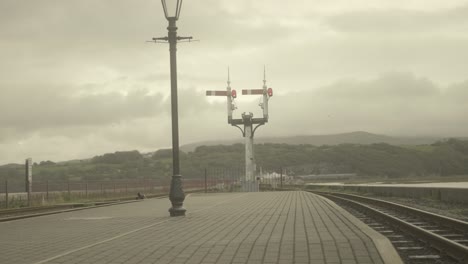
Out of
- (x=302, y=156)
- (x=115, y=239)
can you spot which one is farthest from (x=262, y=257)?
(x=302, y=156)

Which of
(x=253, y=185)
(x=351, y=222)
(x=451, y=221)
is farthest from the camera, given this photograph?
(x=253, y=185)

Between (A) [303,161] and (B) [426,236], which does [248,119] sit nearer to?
(B) [426,236]

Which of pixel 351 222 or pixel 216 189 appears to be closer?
pixel 351 222

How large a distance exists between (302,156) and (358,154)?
15420mm

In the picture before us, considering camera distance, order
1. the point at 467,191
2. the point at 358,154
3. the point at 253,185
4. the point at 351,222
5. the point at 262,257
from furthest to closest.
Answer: the point at 358,154, the point at 253,185, the point at 467,191, the point at 351,222, the point at 262,257

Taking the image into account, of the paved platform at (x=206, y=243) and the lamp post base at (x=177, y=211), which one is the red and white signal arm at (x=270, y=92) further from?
the paved platform at (x=206, y=243)

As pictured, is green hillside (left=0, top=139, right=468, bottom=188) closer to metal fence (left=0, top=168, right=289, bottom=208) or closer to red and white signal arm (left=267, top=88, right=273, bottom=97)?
red and white signal arm (left=267, top=88, right=273, bottom=97)

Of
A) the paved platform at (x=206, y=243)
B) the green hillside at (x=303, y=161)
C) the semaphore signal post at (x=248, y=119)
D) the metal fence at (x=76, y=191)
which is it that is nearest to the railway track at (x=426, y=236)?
the paved platform at (x=206, y=243)

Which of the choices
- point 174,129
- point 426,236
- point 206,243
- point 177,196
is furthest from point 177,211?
point 426,236

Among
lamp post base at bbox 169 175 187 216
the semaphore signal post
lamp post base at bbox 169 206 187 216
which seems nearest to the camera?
lamp post base at bbox 169 175 187 216

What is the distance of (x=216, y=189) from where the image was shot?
5919 centimetres

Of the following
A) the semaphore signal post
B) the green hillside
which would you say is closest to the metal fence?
the semaphore signal post

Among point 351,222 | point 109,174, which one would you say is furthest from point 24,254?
point 109,174

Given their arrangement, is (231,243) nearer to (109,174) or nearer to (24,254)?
(24,254)
